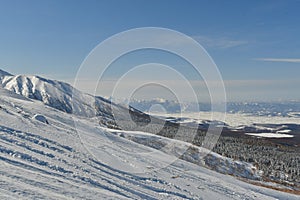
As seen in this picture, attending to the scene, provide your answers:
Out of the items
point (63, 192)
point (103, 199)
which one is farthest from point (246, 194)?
point (63, 192)

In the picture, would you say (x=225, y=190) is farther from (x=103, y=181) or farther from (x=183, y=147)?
(x=183, y=147)

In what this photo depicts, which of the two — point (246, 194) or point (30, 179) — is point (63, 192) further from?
point (246, 194)

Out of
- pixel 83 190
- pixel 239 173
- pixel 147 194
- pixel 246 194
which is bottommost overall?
pixel 239 173

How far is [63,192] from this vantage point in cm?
1221

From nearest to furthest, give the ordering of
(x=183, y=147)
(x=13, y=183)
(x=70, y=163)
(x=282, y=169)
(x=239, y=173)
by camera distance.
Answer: (x=13, y=183) → (x=70, y=163) → (x=183, y=147) → (x=239, y=173) → (x=282, y=169)

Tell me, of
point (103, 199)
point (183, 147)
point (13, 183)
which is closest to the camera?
point (13, 183)

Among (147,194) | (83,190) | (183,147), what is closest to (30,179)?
(83,190)

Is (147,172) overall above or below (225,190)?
above

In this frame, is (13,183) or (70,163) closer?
(13,183)

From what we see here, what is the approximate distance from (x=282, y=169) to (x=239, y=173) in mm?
63596

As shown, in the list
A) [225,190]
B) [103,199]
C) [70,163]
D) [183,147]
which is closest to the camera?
[103,199]

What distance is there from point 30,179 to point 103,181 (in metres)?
5.07

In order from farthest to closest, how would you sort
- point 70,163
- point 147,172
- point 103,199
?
point 147,172, point 70,163, point 103,199

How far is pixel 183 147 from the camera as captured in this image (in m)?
70.1
